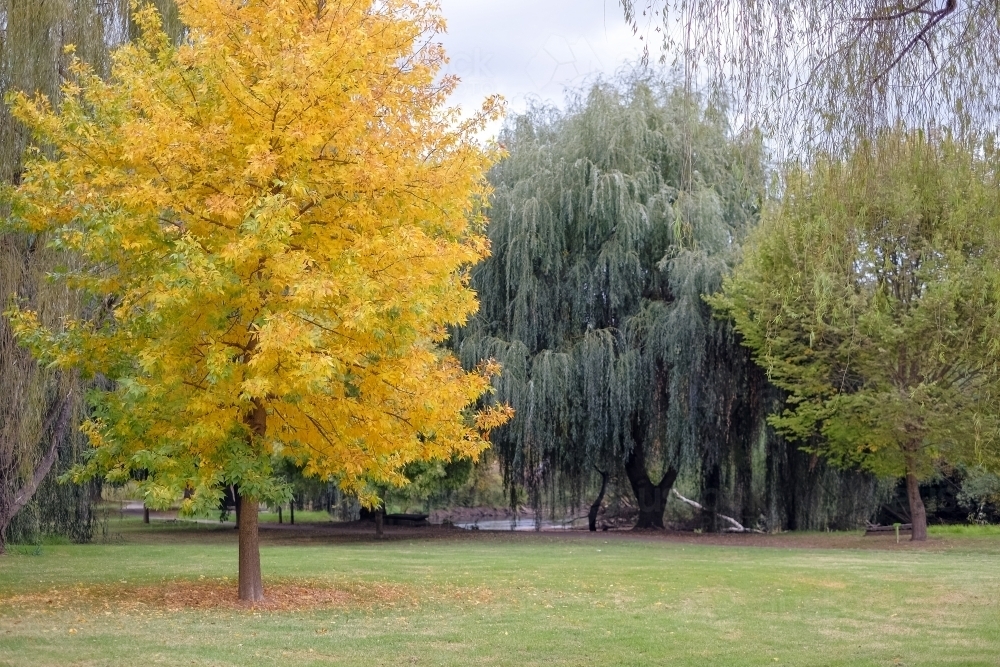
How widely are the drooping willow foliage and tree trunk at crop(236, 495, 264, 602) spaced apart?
11574 millimetres

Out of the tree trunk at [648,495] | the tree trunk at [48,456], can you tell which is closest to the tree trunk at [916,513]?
the tree trunk at [648,495]

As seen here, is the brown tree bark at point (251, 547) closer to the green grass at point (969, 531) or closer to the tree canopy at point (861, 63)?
the tree canopy at point (861, 63)

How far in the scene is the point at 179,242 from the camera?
30.7ft

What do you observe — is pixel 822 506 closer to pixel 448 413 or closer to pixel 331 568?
pixel 331 568

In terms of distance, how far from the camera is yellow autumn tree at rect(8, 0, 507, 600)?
385 inches

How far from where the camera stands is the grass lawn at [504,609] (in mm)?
8523

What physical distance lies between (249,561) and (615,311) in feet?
45.8

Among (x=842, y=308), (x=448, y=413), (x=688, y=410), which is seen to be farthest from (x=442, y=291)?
(x=688, y=410)

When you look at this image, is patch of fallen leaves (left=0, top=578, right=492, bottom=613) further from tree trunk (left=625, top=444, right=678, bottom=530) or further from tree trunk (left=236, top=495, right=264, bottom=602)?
tree trunk (left=625, top=444, right=678, bottom=530)

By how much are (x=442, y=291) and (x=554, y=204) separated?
42.3ft

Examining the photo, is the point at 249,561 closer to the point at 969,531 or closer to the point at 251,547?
A: the point at 251,547

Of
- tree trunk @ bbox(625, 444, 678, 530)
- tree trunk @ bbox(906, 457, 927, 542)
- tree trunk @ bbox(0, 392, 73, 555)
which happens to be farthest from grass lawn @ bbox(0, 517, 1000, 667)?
tree trunk @ bbox(625, 444, 678, 530)

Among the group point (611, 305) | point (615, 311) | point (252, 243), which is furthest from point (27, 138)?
point (615, 311)

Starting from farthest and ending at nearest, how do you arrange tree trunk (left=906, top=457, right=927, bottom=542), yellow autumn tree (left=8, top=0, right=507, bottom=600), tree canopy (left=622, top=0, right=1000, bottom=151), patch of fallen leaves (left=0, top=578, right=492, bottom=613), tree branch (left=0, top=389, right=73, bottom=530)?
1. tree trunk (left=906, top=457, right=927, bottom=542)
2. tree branch (left=0, top=389, right=73, bottom=530)
3. patch of fallen leaves (left=0, top=578, right=492, bottom=613)
4. yellow autumn tree (left=8, top=0, right=507, bottom=600)
5. tree canopy (left=622, top=0, right=1000, bottom=151)
